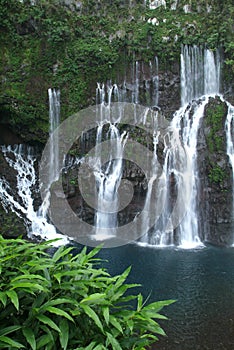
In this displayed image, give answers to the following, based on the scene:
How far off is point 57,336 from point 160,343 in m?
4.93

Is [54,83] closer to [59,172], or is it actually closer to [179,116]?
[59,172]

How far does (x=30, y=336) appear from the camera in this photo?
9.02 ft

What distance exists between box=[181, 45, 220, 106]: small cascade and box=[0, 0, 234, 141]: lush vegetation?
1.98ft

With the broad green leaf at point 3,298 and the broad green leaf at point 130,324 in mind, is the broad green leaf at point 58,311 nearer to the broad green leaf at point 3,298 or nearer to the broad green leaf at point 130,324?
the broad green leaf at point 3,298

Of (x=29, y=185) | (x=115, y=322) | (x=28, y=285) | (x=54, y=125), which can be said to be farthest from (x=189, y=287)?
(x=54, y=125)

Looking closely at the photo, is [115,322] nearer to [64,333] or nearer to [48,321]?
[64,333]

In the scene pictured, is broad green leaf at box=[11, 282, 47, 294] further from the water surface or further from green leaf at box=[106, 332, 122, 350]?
the water surface

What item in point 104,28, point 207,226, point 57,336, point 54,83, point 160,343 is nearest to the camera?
point 57,336

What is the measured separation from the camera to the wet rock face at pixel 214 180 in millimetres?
15875

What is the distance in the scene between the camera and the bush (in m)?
2.82

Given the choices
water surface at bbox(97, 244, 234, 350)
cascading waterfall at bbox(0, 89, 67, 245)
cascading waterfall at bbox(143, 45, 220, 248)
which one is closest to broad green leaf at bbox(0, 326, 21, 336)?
water surface at bbox(97, 244, 234, 350)

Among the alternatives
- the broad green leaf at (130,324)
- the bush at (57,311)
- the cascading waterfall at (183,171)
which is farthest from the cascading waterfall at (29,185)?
the broad green leaf at (130,324)

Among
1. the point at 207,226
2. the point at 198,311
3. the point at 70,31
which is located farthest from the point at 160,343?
the point at 70,31

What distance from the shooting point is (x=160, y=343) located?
23.6 feet
